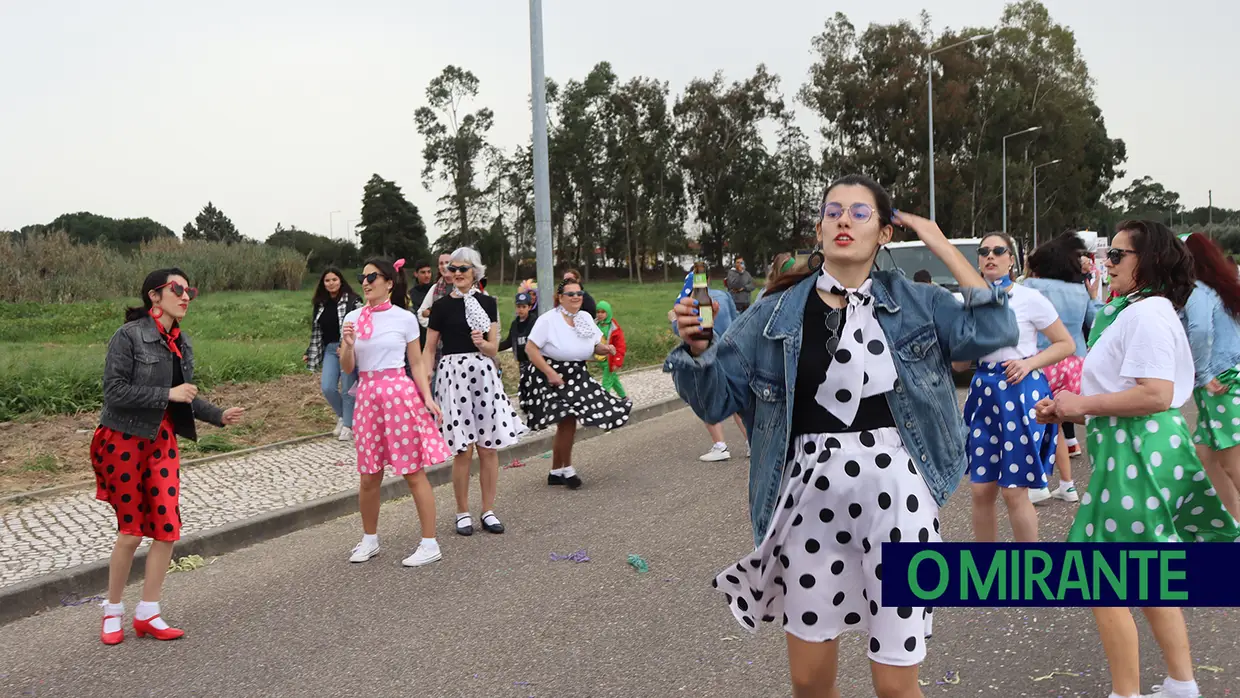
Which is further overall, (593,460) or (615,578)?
(593,460)

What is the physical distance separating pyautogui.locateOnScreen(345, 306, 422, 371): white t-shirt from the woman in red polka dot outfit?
1.16 metres

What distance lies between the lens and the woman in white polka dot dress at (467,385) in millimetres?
6992

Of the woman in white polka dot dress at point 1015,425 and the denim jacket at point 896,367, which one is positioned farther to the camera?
the woman in white polka dot dress at point 1015,425

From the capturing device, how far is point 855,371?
112 inches

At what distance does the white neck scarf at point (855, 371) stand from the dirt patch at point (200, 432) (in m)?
7.68

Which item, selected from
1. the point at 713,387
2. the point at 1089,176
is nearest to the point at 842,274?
the point at 713,387

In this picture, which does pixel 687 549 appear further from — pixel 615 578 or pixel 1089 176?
pixel 1089 176

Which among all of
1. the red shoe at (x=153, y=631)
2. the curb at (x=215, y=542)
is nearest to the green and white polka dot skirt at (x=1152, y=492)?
the red shoe at (x=153, y=631)

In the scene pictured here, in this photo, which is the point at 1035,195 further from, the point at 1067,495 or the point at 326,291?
the point at 1067,495

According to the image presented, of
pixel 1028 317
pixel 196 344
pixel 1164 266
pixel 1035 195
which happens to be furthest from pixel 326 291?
pixel 1035 195

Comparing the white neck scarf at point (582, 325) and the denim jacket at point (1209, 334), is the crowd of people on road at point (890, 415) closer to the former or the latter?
the denim jacket at point (1209, 334)

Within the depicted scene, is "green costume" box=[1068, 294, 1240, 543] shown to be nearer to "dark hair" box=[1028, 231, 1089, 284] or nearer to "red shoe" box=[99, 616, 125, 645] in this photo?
"dark hair" box=[1028, 231, 1089, 284]

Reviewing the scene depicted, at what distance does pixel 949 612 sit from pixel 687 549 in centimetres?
182

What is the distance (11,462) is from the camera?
888 cm
